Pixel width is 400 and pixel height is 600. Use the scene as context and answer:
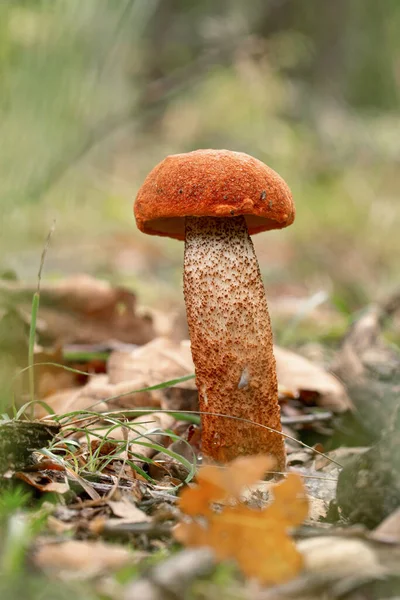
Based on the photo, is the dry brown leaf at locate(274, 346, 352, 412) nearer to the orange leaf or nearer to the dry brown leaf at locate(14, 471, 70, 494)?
the dry brown leaf at locate(14, 471, 70, 494)

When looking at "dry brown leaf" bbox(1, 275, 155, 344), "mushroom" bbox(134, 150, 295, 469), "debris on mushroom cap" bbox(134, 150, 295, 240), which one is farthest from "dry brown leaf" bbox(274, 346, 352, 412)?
"debris on mushroom cap" bbox(134, 150, 295, 240)

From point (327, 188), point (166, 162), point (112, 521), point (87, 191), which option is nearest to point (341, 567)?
point (112, 521)

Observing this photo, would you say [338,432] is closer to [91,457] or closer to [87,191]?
[91,457]

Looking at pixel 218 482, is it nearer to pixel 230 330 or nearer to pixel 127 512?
pixel 127 512

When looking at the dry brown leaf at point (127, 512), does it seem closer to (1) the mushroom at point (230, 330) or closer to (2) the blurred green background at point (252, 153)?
(1) the mushroom at point (230, 330)

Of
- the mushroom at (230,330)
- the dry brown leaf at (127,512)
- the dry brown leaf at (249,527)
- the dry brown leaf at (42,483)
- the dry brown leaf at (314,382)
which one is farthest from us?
the dry brown leaf at (314,382)

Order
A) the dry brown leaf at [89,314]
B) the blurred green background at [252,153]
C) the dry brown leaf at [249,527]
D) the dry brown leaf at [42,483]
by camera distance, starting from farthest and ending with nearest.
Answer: the blurred green background at [252,153]
the dry brown leaf at [89,314]
the dry brown leaf at [42,483]
the dry brown leaf at [249,527]

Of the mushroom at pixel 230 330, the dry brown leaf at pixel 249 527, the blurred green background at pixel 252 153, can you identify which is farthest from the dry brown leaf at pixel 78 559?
the blurred green background at pixel 252 153
